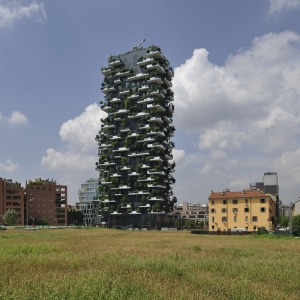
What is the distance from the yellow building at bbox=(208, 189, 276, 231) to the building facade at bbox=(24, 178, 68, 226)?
8420 cm

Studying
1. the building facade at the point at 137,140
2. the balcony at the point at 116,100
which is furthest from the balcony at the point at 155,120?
the balcony at the point at 116,100

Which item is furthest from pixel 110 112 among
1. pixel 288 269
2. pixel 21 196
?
pixel 288 269

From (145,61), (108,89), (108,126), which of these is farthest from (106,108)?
(145,61)

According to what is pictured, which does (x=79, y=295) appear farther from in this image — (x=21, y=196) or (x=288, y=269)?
(x=21, y=196)

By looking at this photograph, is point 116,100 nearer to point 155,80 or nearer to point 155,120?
point 155,80

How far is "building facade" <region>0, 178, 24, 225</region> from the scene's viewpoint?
154m

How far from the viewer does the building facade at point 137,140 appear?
401 feet

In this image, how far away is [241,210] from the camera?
105 metres

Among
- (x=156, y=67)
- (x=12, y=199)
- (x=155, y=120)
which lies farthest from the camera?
(x=12, y=199)

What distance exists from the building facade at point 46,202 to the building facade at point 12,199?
12.1ft

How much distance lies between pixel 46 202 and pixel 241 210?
96.8 metres

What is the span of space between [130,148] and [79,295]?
4579 inches

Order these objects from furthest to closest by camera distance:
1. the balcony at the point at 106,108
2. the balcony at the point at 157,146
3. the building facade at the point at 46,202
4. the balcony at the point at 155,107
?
1. the building facade at the point at 46,202
2. the balcony at the point at 106,108
3. the balcony at the point at 155,107
4. the balcony at the point at 157,146

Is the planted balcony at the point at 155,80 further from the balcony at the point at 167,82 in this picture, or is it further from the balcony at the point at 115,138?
the balcony at the point at 115,138
